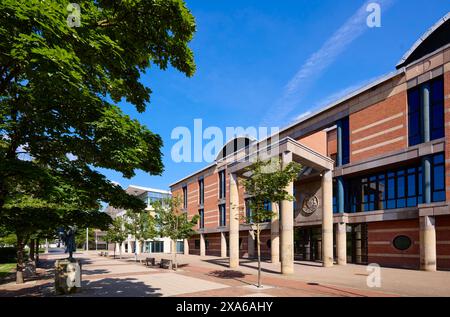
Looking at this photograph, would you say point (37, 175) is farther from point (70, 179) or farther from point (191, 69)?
point (191, 69)

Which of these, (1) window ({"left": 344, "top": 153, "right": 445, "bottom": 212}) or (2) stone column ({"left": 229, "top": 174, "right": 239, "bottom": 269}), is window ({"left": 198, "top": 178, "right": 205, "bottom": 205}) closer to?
(2) stone column ({"left": 229, "top": 174, "right": 239, "bottom": 269})

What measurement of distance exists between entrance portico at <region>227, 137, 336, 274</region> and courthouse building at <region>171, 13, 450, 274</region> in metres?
0.09

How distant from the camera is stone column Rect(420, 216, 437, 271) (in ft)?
72.7

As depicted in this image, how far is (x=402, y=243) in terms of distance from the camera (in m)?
25.3

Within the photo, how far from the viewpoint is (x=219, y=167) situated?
47.9 m

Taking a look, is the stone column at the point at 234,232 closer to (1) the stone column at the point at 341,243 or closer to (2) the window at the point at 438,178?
(1) the stone column at the point at 341,243

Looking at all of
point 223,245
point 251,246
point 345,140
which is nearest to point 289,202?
point 345,140

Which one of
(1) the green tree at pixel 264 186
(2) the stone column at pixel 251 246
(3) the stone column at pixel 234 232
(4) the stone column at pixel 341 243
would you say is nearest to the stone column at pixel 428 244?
(4) the stone column at pixel 341 243

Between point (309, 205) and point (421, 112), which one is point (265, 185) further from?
point (309, 205)

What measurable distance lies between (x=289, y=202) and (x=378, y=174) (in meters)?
10.8

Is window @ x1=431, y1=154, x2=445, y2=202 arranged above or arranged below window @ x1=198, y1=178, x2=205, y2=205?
above

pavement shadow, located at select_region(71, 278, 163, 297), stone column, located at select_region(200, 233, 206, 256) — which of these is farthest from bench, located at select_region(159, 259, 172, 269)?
stone column, located at select_region(200, 233, 206, 256)

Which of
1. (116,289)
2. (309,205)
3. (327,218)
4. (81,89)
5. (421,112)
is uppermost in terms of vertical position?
(421,112)

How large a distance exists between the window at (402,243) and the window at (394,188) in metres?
2.52
